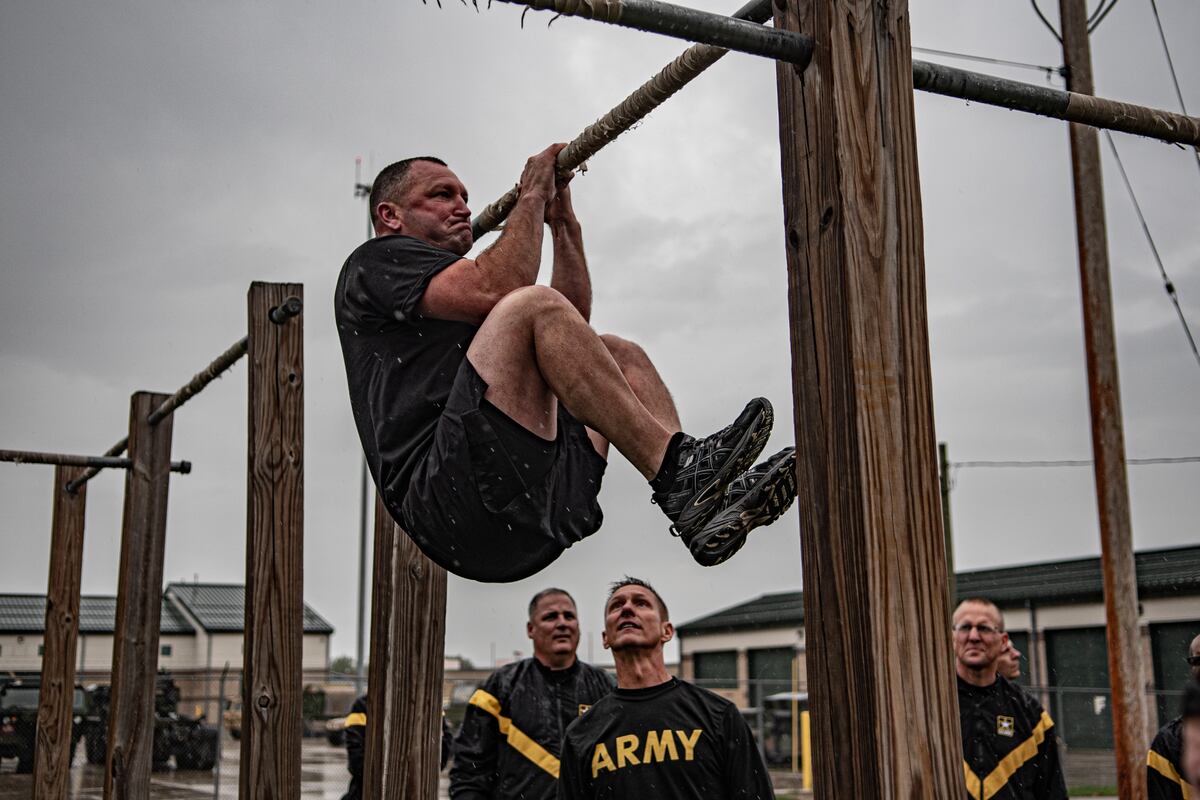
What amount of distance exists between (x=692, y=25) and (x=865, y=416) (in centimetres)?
73

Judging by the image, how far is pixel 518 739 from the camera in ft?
16.4

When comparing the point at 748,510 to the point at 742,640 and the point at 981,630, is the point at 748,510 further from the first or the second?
the point at 742,640

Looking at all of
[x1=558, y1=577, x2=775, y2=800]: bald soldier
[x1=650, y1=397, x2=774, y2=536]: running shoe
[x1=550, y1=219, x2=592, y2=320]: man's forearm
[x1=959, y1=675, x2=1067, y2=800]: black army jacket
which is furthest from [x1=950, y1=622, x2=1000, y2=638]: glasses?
[x1=650, y1=397, x2=774, y2=536]: running shoe

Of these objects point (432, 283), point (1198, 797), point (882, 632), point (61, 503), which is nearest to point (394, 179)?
point (432, 283)

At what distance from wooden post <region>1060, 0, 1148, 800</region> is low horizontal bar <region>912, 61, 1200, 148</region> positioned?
A: 3.96 meters

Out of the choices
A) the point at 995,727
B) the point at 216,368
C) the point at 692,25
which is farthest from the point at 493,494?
the point at 995,727

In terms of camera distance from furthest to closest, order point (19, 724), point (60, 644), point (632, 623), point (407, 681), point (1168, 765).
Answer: point (19, 724)
point (60, 644)
point (1168, 765)
point (632, 623)
point (407, 681)

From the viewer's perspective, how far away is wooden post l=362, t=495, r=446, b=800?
3527 millimetres

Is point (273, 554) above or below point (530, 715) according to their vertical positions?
above

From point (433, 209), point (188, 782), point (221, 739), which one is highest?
point (433, 209)

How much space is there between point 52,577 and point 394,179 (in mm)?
5316

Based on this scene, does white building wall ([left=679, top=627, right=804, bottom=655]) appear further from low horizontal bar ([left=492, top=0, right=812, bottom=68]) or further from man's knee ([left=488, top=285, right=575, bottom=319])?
low horizontal bar ([left=492, top=0, right=812, bottom=68])

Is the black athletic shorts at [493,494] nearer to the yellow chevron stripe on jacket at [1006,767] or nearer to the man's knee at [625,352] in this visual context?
the man's knee at [625,352]

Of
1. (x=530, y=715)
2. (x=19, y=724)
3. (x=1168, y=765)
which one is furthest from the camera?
(x=19, y=724)
